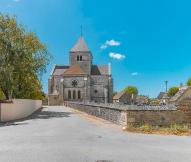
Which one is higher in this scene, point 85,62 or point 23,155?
point 85,62

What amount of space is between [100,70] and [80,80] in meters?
13.6

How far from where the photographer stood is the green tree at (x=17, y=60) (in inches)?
1251

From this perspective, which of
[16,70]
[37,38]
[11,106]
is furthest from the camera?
[37,38]

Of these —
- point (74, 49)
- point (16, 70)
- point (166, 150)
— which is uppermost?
point (74, 49)

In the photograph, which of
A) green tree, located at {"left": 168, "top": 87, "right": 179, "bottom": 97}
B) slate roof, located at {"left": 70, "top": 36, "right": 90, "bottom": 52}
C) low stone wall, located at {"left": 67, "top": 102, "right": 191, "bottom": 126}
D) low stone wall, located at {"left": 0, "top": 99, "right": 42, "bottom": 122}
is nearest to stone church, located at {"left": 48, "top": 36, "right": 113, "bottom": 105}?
slate roof, located at {"left": 70, "top": 36, "right": 90, "bottom": 52}

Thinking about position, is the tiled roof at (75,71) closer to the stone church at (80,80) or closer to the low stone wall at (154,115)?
the stone church at (80,80)

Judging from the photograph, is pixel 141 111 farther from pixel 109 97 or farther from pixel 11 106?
pixel 109 97

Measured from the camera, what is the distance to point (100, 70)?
11244cm

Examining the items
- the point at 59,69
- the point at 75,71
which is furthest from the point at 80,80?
the point at 59,69

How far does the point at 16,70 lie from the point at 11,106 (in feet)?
24.8

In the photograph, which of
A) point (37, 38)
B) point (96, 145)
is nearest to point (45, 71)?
point (37, 38)

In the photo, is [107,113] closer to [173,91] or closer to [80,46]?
[80,46]

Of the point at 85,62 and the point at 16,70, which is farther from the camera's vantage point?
the point at 85,62

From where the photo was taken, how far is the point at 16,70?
33781mm
